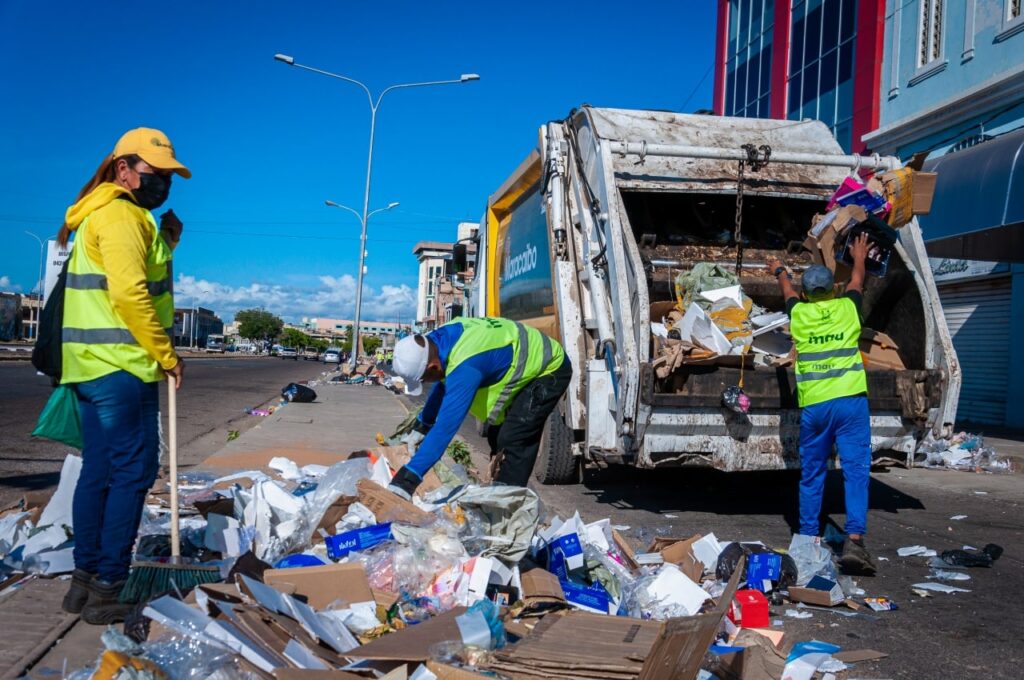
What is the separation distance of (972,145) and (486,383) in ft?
35.0

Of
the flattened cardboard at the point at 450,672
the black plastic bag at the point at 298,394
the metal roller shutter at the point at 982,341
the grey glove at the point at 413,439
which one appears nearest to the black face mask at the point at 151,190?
the grey glove at the point at 413,439

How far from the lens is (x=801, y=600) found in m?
3.58

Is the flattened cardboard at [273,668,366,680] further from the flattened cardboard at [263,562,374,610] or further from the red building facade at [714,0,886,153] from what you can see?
the red building facade at [714,0,886,153]

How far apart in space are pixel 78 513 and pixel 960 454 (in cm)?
835

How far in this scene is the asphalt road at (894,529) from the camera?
3.06 meters

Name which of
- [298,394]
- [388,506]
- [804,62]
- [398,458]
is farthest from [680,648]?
[804,62]

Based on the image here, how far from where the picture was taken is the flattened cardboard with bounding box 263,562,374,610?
9.08 ft

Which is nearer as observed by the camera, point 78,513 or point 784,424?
point 78,513

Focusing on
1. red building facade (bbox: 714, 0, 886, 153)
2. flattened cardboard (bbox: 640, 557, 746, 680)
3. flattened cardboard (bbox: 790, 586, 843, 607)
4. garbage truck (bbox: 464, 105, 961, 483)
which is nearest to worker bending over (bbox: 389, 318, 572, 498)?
garbage truck (bbox: 464, 105, 961, 483)

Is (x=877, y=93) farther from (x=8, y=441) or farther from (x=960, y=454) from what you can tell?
(x=8, y=441)

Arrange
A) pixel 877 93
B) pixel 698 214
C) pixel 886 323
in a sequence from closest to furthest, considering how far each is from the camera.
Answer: pixel 886 323 < pixel 698 214 < pixel 877 93

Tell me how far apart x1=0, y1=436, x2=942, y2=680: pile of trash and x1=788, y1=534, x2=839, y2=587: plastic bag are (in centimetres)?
1

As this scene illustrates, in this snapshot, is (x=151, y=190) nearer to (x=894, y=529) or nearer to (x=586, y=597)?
(x=586, y=597)

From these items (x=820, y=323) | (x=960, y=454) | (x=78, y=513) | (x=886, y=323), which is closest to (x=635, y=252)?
(x=820, y=323)
